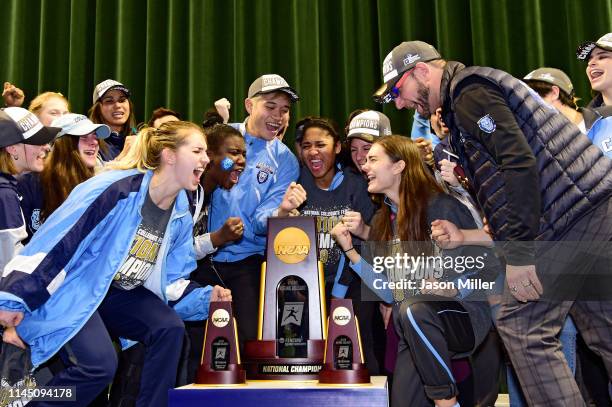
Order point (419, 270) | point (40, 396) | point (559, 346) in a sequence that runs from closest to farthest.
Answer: point (559, 346)
point (40, 396)
point (419, 270)

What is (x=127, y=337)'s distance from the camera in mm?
3084

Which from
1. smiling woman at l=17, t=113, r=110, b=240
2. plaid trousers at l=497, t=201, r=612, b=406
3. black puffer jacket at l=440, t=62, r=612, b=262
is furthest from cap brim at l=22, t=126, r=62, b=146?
plaid trousers at l=497, t=201, r=612, b=406

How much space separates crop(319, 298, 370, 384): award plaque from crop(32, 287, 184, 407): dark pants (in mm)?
671

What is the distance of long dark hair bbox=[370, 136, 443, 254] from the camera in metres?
3.12

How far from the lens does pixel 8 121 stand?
10.7ft

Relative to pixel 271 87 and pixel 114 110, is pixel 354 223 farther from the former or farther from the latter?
pixel 114 110

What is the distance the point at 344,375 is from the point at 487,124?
1115mm

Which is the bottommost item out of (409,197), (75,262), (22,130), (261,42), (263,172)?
(75,262)

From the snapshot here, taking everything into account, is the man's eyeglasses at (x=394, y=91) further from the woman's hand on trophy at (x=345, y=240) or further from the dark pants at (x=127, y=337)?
the dark pants at (x=127, y=337)

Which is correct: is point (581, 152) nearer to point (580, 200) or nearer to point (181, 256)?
point (580, 200)

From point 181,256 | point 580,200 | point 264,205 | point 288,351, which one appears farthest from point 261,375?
point 580,200

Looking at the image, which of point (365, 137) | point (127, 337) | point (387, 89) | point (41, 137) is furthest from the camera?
point (365, 137)

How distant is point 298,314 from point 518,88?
1.32 metres

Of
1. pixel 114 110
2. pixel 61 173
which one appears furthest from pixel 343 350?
pixel 114 110
